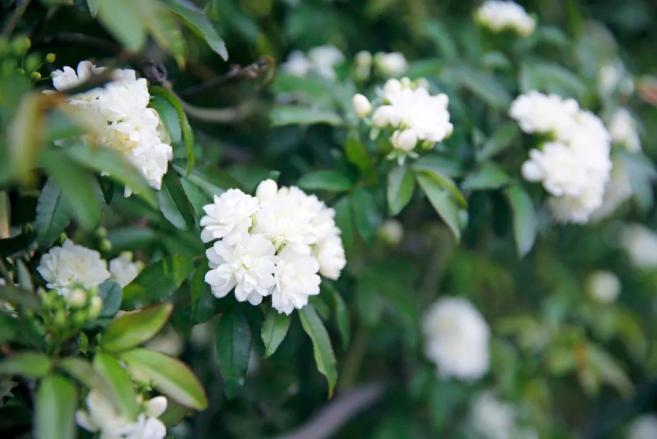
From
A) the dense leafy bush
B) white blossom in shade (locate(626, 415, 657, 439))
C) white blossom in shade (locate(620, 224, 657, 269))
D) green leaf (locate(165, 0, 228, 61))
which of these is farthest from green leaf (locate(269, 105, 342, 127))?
white blossom in shade (locate(626, 415, 657, 439))

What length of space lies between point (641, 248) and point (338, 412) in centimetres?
113

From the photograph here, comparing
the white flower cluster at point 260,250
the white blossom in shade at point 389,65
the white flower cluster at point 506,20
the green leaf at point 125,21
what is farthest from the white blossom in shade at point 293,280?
the white flower cluster at point 506,20

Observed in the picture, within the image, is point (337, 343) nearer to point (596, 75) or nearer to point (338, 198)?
point (338, 198)

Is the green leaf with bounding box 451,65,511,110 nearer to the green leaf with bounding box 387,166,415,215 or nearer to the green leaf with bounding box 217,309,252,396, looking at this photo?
the green leaf with bounding box 387,166,415,215

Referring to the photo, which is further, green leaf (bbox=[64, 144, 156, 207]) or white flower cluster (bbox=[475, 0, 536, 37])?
white flower cluster (bbox=[475, 0, 536, 37])

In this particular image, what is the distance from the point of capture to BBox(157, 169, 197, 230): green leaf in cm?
114

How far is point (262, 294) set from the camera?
3.59 feet

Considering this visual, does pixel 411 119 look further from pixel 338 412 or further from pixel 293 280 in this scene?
pixel 338 412

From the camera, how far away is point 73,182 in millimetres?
790

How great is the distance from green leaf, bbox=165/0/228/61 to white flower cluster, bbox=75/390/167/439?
52 centimetres

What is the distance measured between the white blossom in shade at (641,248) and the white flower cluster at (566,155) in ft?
3.38

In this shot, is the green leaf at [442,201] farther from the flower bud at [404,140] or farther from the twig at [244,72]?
the twig at [244,72]

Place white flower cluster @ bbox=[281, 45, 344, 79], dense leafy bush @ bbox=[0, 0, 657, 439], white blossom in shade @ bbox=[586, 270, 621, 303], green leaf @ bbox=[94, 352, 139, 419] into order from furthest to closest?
white blossom in shade @ bbox=[586, 270, 621, 303]
white flower cluster @ bbox=[281, 45, 344, 79]
dense leafy bush @ bbox=[0, 0, 657, 439]
green leaf @ bbox=[94, 352, 139, 419]

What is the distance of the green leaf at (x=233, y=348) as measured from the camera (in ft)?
3.74
